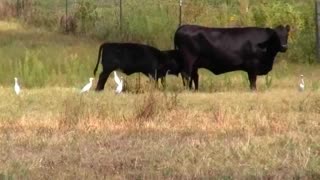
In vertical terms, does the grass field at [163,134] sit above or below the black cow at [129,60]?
above

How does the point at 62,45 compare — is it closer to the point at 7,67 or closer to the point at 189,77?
the point at 7,67

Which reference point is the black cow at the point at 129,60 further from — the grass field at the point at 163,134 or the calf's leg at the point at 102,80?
the grass field at the point at 163,134

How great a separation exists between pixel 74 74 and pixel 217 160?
11.1 metres

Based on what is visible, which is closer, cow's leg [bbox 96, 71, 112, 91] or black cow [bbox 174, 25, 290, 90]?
cow's leg [bbox 96, 71, 112, 91]

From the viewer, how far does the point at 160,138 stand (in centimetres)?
931

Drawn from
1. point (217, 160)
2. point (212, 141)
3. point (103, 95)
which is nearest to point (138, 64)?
point (103, 95)

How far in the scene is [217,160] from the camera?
7.85m

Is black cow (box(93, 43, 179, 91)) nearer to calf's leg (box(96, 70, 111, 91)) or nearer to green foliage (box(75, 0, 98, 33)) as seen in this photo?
calf's leg (box(96, 70, 111, 91))

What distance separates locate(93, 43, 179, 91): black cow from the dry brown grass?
3047 millimetres

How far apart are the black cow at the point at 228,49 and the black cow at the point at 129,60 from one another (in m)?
0.60

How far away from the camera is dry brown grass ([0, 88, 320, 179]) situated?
7.46 m

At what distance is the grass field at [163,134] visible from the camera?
24.5 ft

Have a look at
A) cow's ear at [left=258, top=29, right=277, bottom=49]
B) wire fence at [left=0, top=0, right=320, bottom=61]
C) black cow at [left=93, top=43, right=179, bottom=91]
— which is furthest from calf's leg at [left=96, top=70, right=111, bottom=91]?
wire fence at [left=0, top=0, right=320, bottom=61]

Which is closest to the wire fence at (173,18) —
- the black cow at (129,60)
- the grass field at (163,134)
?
the black cow at (129,60)
